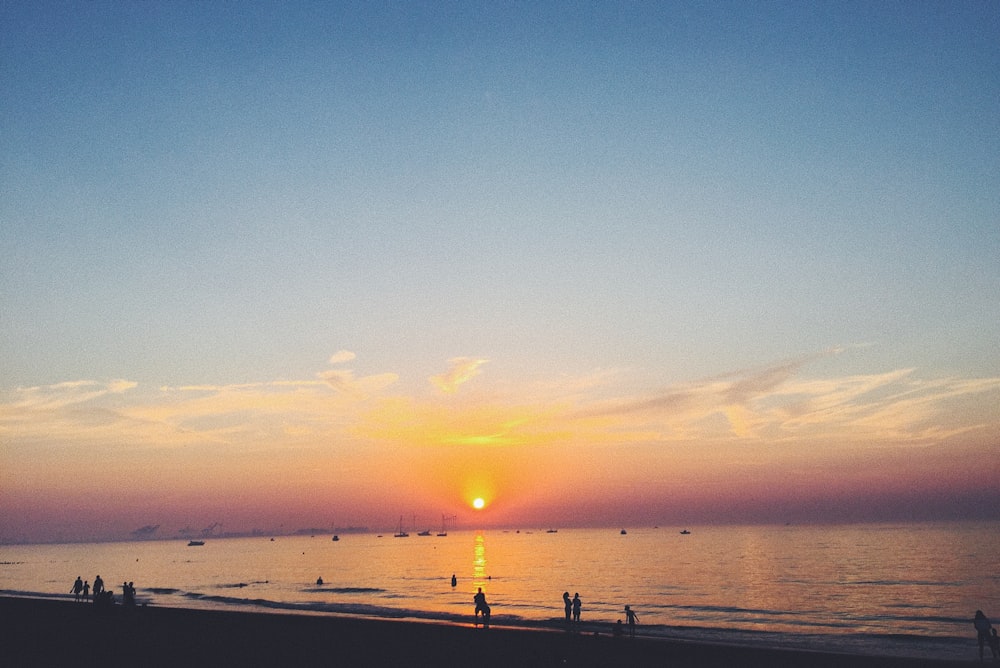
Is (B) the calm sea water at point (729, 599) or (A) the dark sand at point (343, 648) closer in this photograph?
(A) the dark sand at point (343, 648)

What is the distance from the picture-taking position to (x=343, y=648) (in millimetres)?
30703

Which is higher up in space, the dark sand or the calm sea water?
the dark sand

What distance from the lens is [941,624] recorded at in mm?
49469

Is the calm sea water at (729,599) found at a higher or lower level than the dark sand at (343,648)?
lower

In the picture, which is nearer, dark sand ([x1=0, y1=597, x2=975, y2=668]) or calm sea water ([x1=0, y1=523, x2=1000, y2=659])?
dark sand ([x1=0, y1=597, x2=975, y2=668])

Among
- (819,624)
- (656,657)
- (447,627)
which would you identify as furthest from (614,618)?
(656,657)

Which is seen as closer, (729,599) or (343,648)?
(343,648)

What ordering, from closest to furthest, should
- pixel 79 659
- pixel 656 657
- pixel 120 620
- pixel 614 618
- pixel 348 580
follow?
pixel 79 659 → pixel 656 657 → pixel 120 620 → pixel 614 618 → pixel 348 580

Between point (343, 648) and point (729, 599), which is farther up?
point (343, 648)

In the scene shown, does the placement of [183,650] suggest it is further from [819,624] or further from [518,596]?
[518,596]

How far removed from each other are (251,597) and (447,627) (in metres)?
48.5

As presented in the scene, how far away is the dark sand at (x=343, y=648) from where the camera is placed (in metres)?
26.9

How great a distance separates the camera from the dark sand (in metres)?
26.9

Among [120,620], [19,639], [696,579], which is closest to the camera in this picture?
[19,639]
